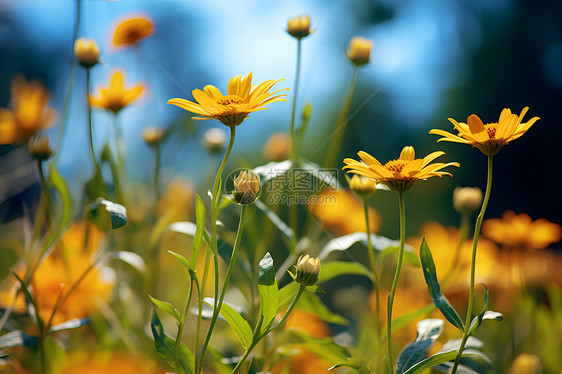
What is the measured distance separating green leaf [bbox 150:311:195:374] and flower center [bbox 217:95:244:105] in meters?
0.17

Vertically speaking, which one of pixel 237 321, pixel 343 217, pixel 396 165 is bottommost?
pixel 343 217

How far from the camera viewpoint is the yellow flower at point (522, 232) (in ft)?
Result: 1.87

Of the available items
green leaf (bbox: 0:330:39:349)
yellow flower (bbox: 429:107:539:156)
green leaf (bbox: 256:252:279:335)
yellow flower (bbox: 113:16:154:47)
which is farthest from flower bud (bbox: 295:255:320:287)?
yellow flower (bbox: 113:16:154:47)

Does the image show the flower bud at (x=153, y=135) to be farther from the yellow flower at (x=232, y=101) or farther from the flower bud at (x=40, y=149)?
the yellow flower at (x=232, y=101)

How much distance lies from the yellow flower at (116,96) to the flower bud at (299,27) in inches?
8.5

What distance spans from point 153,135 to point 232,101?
30 cm

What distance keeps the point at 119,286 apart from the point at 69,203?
0.56 ft

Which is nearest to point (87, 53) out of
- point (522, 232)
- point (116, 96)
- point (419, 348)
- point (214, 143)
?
point (116, 96)

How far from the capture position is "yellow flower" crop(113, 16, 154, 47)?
0.66 metres

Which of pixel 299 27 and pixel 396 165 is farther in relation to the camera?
pixel 299 27

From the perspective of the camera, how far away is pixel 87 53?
466mm

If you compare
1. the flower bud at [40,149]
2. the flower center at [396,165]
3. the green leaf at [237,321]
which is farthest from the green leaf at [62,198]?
the flower center at [396,165]

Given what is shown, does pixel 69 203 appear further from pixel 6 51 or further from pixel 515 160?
pixel 6 51

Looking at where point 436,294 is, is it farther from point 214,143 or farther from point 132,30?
point 132,30
